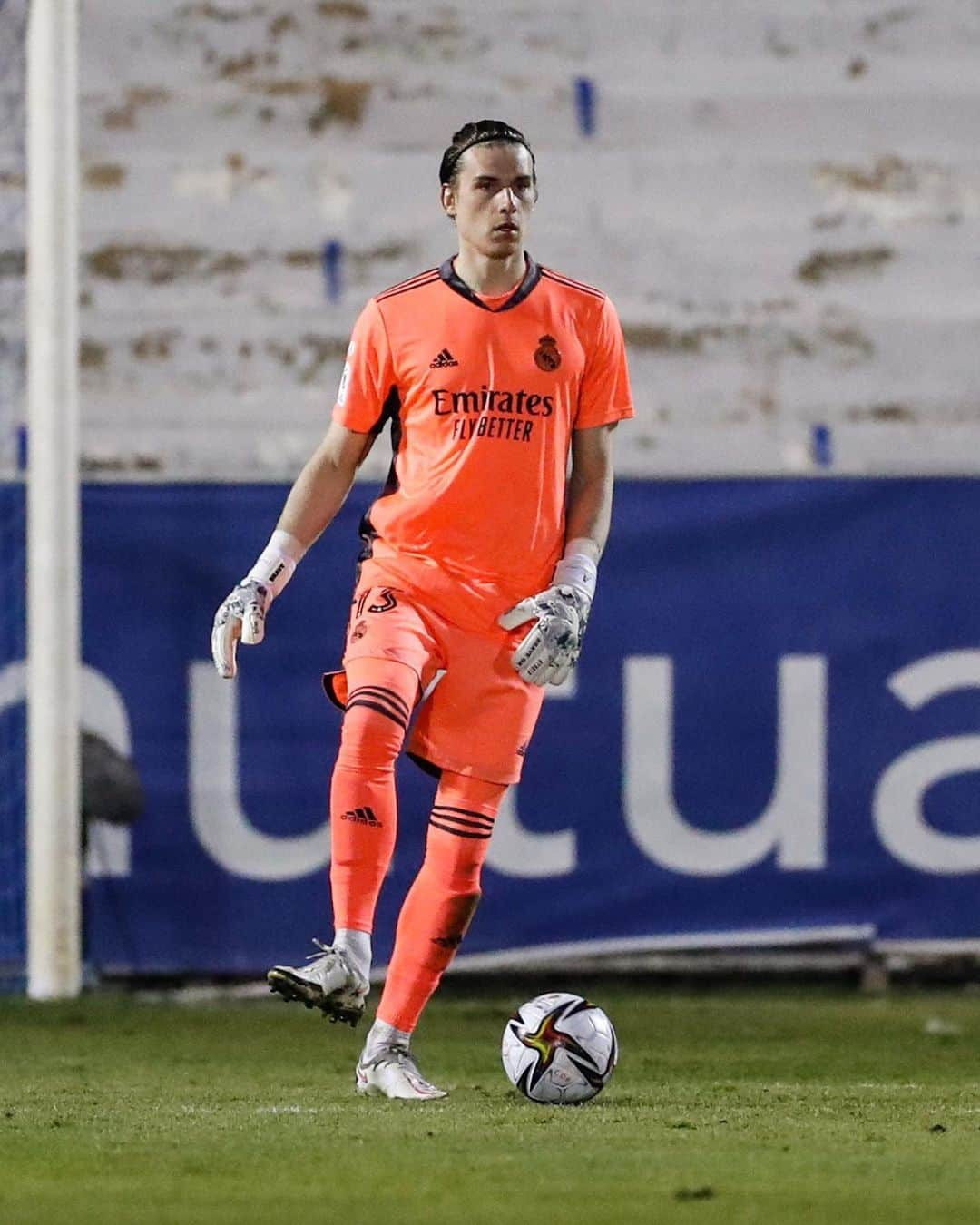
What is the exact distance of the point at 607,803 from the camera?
7.99 metres

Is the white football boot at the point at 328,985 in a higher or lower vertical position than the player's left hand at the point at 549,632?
lower

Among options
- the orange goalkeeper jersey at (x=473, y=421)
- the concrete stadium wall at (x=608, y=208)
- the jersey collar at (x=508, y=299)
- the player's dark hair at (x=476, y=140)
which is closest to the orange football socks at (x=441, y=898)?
the orange goalkeeper jersey at (x=473, y=421)

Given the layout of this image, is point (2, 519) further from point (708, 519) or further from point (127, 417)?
point (708, 519)

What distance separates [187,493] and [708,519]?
1.72 metres

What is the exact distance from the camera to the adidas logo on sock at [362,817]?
4.94 meters

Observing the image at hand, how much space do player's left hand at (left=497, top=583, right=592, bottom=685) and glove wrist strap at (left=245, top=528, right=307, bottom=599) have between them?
493 millimetres

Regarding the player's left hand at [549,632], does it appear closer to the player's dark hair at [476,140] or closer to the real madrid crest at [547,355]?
the real madrid crest at [547,355]

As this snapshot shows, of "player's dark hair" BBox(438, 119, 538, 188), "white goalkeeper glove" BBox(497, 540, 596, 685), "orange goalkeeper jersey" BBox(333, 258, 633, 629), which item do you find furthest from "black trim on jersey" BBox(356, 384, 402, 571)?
"player's dark hair" BBox(438, 119, 538, 188)

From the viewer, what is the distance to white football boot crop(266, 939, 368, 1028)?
457cm

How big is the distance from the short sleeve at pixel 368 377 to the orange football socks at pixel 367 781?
61cm

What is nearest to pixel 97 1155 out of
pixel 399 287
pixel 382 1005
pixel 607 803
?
pixel 382 1005

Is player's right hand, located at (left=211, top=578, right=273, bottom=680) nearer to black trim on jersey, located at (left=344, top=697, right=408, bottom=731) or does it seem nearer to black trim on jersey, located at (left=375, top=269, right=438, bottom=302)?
black trim on jersey, located at (left=344, top=697, right=408, bottom=731)

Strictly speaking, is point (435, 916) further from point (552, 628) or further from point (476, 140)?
point (476, 140)

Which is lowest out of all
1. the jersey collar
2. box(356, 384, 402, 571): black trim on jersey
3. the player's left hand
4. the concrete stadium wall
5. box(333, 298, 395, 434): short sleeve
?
the player's left hand
